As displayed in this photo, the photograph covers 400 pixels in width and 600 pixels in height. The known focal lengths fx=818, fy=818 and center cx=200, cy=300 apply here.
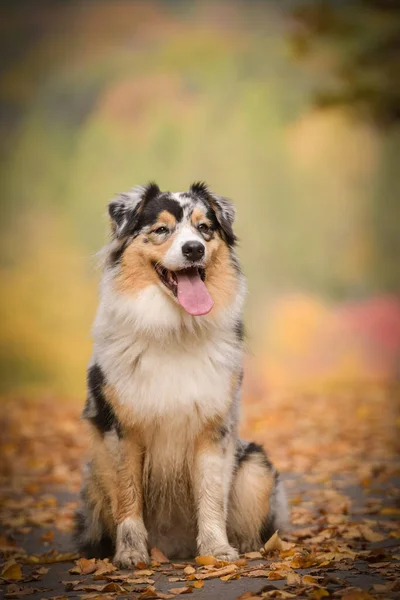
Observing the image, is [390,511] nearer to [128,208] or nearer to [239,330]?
[239,330]

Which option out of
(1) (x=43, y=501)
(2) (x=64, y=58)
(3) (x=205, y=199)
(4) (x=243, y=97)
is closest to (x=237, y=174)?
(4) (x=243, y=97)

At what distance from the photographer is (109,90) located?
37.6 feet

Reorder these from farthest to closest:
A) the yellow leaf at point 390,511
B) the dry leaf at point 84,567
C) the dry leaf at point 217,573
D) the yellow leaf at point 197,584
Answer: the yellow leaf at point 390,511, the dry leaf at point 84,567, the dry leaf at point 217,573, the yellow leaf at point 197,584

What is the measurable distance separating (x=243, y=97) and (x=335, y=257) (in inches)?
102

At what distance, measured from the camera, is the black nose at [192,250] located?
3861mm

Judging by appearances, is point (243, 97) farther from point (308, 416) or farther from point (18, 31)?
point (308, 416)

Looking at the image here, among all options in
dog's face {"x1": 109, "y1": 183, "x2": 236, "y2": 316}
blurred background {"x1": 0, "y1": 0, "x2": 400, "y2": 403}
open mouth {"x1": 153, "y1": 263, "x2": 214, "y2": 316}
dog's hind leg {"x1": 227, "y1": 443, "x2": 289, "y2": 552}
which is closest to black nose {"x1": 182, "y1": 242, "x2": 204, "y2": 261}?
dog's face {"x1": 109, "y1": 183, "x2": 236, "y2": 316}

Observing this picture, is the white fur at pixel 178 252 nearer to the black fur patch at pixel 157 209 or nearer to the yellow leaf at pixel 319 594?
the black fur patch at pixel 157 209

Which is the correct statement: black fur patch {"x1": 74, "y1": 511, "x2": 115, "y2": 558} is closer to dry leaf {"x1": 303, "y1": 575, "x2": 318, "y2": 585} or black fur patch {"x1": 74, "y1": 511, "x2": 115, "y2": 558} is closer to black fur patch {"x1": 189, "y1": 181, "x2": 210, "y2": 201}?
dry leaf {"x1": 303, "y1": 575, "x2": 318, "y2": 585}

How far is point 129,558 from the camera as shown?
3861 mm

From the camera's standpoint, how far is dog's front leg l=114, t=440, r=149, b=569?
3.91 metres

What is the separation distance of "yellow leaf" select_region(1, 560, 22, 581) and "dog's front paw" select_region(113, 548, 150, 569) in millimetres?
489

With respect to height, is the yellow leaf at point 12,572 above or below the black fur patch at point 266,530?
below

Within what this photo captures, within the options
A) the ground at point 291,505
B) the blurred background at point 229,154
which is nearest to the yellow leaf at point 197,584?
the ground at point 291,505
